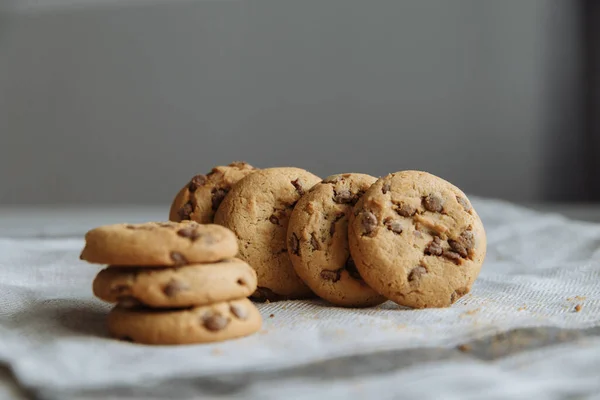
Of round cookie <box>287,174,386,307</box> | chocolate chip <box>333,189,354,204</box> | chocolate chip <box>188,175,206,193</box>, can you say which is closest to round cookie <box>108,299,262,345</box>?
round cookie <box>287,174,386,307</box>

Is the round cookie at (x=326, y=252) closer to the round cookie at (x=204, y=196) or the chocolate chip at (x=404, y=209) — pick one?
the chocolate chip at (x=404, y=209)

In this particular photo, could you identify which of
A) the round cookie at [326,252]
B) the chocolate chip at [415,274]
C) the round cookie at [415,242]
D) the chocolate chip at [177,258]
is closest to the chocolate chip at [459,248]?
the round cookie at [415,242]

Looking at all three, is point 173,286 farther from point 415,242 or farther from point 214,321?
point 415,242

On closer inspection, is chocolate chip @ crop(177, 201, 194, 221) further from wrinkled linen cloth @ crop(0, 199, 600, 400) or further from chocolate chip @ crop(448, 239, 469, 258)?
chocolate chip @ crop(448, 239, 469, 258)

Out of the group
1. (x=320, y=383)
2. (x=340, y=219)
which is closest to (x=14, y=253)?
(x=340, y=219)

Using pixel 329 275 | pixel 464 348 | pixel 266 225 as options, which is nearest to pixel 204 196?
pixel 266 225

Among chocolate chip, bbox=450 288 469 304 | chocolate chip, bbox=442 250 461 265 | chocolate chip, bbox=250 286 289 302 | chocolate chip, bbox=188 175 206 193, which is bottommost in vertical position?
chocolate chip, bbox=250 286 289 302
